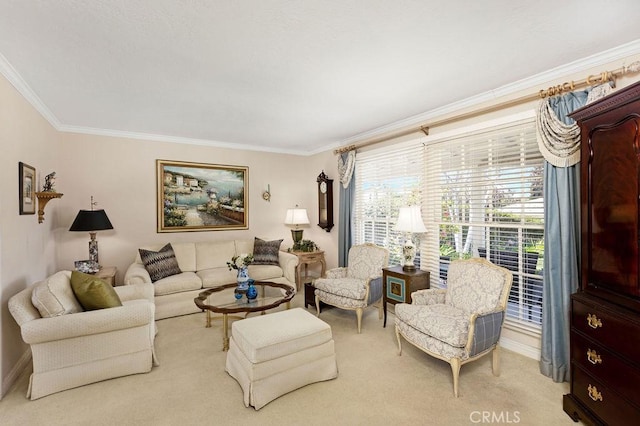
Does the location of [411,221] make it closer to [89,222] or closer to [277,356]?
[277,356]


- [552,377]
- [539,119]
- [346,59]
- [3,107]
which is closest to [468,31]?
[346,59]

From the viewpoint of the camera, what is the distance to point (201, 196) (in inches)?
205

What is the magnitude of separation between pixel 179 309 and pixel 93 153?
2.62 meters

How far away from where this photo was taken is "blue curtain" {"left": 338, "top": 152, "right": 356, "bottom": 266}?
492cm

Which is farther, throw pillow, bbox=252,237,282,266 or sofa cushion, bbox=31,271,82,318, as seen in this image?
throw pillow, bbox=252,237,282,266

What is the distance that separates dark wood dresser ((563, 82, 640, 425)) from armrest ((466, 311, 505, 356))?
49 centimetres

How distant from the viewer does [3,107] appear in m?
2.49

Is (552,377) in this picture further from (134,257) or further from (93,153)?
(93,153)

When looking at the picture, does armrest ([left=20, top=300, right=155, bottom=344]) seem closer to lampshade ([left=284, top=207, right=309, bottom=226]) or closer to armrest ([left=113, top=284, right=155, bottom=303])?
armrest ([left=113, top=284, right=155, bottom=303])

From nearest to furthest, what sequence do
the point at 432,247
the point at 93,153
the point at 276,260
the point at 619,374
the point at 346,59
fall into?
the point at 619,374 < the point at 346,59 < the point at 432,247 < the point at 93,153 < the point at 276,260

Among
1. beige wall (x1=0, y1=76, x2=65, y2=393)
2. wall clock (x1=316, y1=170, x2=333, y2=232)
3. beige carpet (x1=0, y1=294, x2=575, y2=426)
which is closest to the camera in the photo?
beige carpet (x1=0, y1=294, x2=575, y2=426)

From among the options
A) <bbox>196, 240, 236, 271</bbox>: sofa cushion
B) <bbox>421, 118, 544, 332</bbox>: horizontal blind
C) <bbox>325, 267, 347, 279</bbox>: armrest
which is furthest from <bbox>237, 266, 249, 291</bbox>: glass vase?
<bbox>421, 118, 544, 332</bbox>: horizontal blind

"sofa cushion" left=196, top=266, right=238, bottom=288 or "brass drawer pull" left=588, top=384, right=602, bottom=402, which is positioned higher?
"sofa cushion" left=196, top=266, right=238, bottom=288

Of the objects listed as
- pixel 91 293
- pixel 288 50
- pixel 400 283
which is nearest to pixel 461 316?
pixel 400 283
